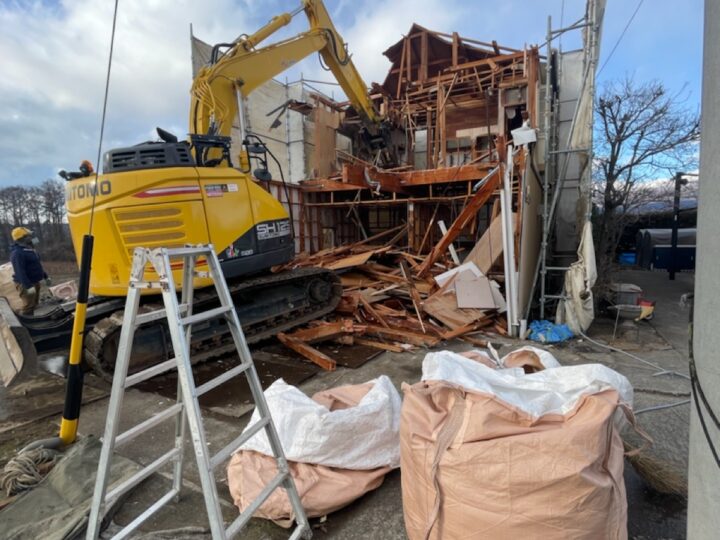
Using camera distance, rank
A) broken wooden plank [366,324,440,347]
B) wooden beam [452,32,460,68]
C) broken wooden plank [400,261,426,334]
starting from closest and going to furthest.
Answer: broken wooden plank [366,324,440,347]
broken wooden plank [400,261,426,334]
wooden beam [452,32,460,68]

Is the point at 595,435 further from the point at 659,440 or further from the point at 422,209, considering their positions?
→ the point at 422,209

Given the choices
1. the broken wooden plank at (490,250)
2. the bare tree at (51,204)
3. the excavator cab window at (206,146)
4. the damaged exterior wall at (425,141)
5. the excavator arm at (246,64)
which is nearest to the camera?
the excavator cab window at (206,146)

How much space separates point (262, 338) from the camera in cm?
532

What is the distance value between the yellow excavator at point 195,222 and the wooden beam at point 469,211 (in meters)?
2.58

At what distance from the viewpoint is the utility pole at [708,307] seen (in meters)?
0.96

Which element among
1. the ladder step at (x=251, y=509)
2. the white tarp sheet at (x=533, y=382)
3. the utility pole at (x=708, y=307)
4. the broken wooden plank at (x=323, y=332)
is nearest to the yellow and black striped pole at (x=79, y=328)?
the ladder step at (x=251, y=509)

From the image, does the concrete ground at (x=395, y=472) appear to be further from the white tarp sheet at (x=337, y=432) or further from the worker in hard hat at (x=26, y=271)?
the worker in hard hat at (x=26, y=271)

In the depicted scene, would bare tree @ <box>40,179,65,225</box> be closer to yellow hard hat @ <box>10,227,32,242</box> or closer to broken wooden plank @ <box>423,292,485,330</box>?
yellow hard hat @ <box>10,227,32,242</box>

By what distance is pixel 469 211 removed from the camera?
6.71m

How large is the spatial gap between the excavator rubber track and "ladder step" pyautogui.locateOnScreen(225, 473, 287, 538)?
291 centimetres

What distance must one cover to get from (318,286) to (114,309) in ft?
9.46

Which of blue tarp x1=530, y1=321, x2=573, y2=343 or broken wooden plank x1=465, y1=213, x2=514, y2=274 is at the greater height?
broken wooden plank x1=465, y1=213, x2=514, y2=274

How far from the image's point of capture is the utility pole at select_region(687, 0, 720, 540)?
96 cm

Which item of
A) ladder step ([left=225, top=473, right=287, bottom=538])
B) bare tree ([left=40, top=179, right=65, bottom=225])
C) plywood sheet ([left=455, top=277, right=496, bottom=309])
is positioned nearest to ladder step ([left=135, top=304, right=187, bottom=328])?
ladder step ([left=225, top=473, right=287, bottom=538])
